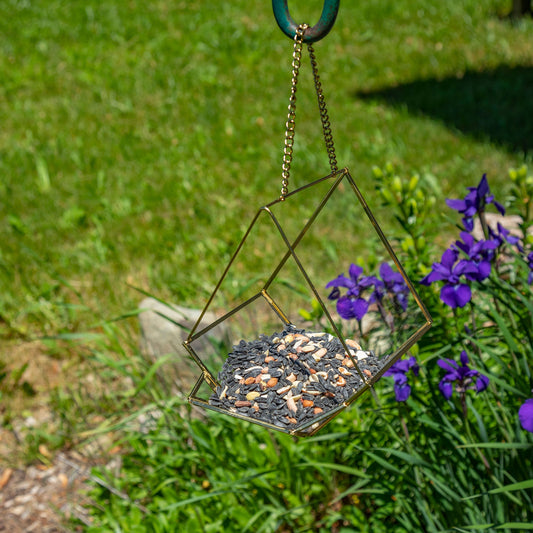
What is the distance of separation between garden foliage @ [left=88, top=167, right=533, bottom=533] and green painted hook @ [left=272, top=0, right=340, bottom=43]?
67cm

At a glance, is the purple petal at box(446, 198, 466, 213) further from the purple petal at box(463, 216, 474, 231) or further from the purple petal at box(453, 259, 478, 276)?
the purple petal at box(453, 259, 478, 276)

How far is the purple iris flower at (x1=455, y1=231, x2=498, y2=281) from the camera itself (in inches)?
62.4

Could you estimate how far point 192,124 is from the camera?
18.1 feet

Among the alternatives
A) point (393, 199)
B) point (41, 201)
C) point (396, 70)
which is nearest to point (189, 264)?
point (41, 201)

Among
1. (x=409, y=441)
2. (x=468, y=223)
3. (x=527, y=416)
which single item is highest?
(x=468, y=223)

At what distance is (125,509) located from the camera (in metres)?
2.37

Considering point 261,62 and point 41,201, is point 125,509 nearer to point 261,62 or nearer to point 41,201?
point 41,201

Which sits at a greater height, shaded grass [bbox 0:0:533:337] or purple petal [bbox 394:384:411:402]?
shaded grass [bbox 0:0:533:337]

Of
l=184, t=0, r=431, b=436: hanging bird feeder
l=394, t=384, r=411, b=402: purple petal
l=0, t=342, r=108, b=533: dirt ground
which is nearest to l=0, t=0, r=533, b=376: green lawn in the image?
l=0, t=342, r=108, b=533: dirt ground

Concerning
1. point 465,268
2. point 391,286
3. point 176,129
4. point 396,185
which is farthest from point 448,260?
point 176,129

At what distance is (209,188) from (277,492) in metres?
2.72

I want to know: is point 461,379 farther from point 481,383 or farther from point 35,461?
point 35,461

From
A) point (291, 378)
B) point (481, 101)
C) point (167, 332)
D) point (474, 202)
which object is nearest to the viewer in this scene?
point (291, 378)

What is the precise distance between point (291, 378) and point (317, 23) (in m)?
0.74
